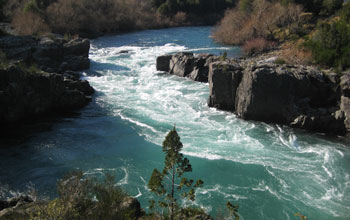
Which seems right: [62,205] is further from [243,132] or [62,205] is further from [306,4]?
[306,4]

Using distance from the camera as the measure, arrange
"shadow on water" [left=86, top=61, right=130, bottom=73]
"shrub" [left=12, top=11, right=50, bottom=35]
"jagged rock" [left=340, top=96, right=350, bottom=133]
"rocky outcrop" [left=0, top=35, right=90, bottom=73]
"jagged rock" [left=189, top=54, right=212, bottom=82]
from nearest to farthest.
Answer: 1. "jagged rock" [left=340, top=96, right=350, bottom=133]
2. "jagged rock" [left=189, top=54, right=212, bottom=82]
3. "rocky outcrop" [left=0, top=35, right=90, bottom=73]
4. "shadow on water" [left=86, top=61, right=130, bottom=73]
5. "shrub" [left=12, top=11, right=50, bottom=35]

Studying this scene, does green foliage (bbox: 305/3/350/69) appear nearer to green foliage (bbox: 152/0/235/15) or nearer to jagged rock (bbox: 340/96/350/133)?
jagged rock (bbox: 340/96/350/133)

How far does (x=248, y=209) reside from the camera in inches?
514

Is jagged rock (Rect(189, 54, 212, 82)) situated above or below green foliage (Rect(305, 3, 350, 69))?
below

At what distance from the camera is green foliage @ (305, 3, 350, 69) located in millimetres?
22500

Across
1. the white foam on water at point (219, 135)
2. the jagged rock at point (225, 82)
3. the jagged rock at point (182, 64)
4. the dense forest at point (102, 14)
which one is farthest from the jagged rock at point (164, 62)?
the dense forest at point (102, 14)

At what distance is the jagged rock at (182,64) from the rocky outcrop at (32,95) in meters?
10.6

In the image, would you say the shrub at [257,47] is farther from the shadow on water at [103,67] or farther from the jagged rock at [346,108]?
the jagged rock at [346,108]

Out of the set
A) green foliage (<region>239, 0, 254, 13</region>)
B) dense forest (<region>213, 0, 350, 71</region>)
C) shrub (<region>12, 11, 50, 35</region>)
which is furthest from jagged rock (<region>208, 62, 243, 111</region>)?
green foliage (<region>239, 0, 254, 13</region>)

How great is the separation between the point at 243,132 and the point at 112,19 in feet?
172

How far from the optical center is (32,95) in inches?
861

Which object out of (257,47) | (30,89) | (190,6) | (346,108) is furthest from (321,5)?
(30,89)

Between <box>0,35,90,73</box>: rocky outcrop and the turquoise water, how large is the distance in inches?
369

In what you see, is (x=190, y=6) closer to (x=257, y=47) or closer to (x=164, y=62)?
(x=257, y=47)
